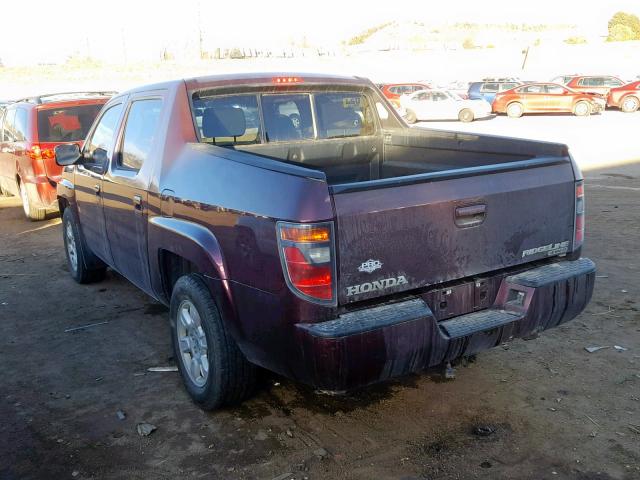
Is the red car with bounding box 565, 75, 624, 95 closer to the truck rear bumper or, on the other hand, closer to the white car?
the white car

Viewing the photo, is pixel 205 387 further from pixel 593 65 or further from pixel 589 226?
pixel 593 65

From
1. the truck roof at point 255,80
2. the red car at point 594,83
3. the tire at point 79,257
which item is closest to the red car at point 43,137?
the tire at point 79,257

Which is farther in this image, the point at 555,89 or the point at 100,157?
the point at 555,89

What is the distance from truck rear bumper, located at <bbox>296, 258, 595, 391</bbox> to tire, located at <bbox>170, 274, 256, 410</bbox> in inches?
27.6

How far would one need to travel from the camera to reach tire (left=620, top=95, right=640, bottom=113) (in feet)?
94.4

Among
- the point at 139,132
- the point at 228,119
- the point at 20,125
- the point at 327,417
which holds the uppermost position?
the point at 228,119

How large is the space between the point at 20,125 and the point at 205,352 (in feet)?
23.4

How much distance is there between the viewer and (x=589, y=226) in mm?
8172

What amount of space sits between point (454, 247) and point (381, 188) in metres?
0.54

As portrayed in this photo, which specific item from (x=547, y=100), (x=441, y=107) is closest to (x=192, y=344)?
(x=441, y=107)

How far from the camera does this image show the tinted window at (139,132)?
14.3 feet

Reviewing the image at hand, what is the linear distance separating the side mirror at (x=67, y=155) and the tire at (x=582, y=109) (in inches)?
1039

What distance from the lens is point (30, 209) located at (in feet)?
31.8

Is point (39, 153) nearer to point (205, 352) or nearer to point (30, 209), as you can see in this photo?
point (30, 209)
